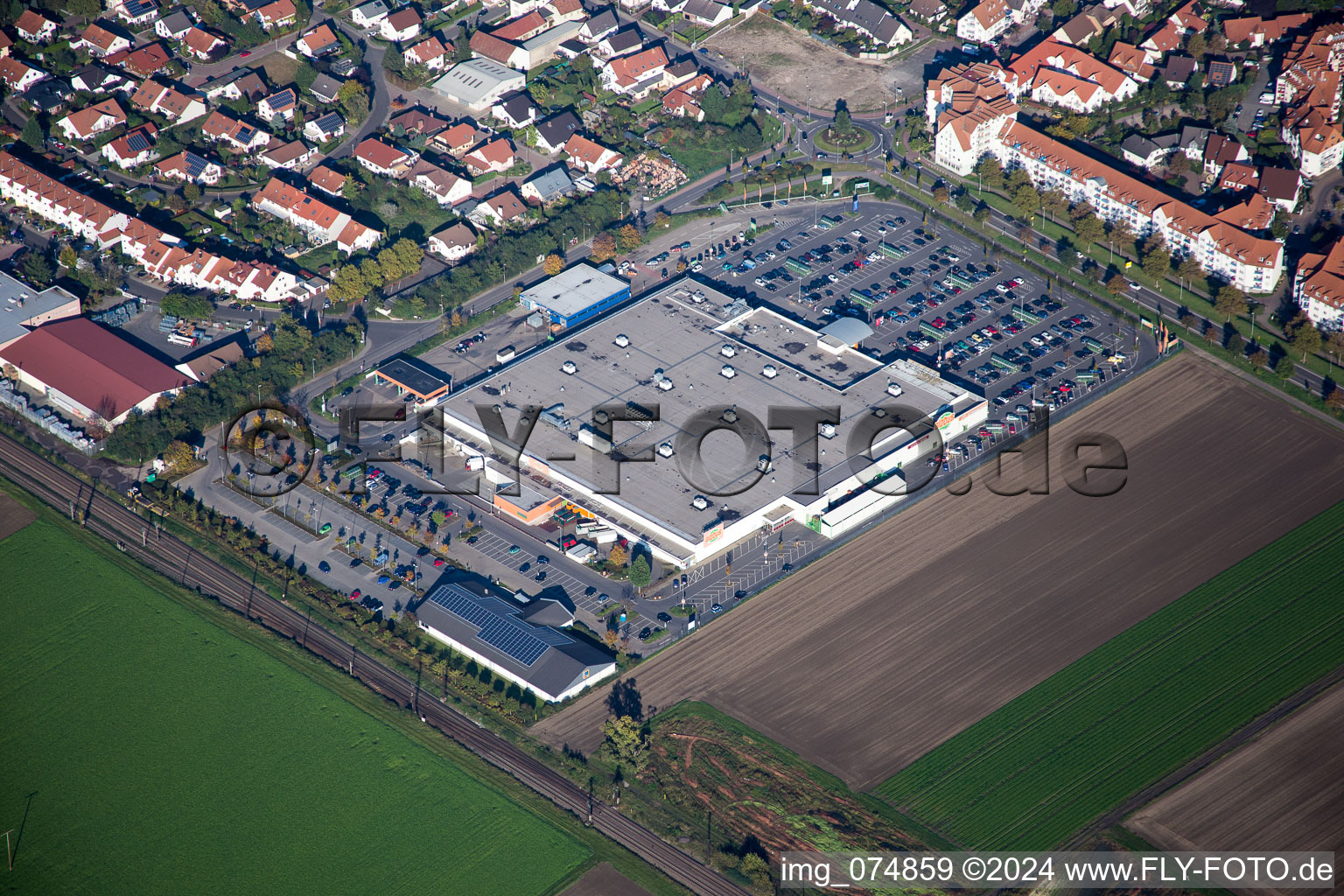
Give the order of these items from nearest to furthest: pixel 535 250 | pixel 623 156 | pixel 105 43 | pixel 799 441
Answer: pixel 799 441 < pixel 535 250 < pixel 623 156 < pixel 105 43

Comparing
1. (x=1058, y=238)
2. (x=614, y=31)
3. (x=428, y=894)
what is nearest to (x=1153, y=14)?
(x=1058, y=238)

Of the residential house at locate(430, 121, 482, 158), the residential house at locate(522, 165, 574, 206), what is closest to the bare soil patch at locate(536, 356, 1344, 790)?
the residential house at locate(522, 165, 574, 206)

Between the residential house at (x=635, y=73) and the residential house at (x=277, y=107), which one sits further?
the residential house at (x=635, y=73)

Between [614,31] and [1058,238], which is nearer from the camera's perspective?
[1058,238]

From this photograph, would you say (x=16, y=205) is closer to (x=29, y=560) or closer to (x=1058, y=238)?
(x=29, y=560)

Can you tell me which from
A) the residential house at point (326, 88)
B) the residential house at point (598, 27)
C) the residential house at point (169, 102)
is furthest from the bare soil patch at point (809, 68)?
the residential house at point (169, 102)

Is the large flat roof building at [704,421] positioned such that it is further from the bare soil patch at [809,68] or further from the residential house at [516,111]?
the bare soil patch at [809,68]
